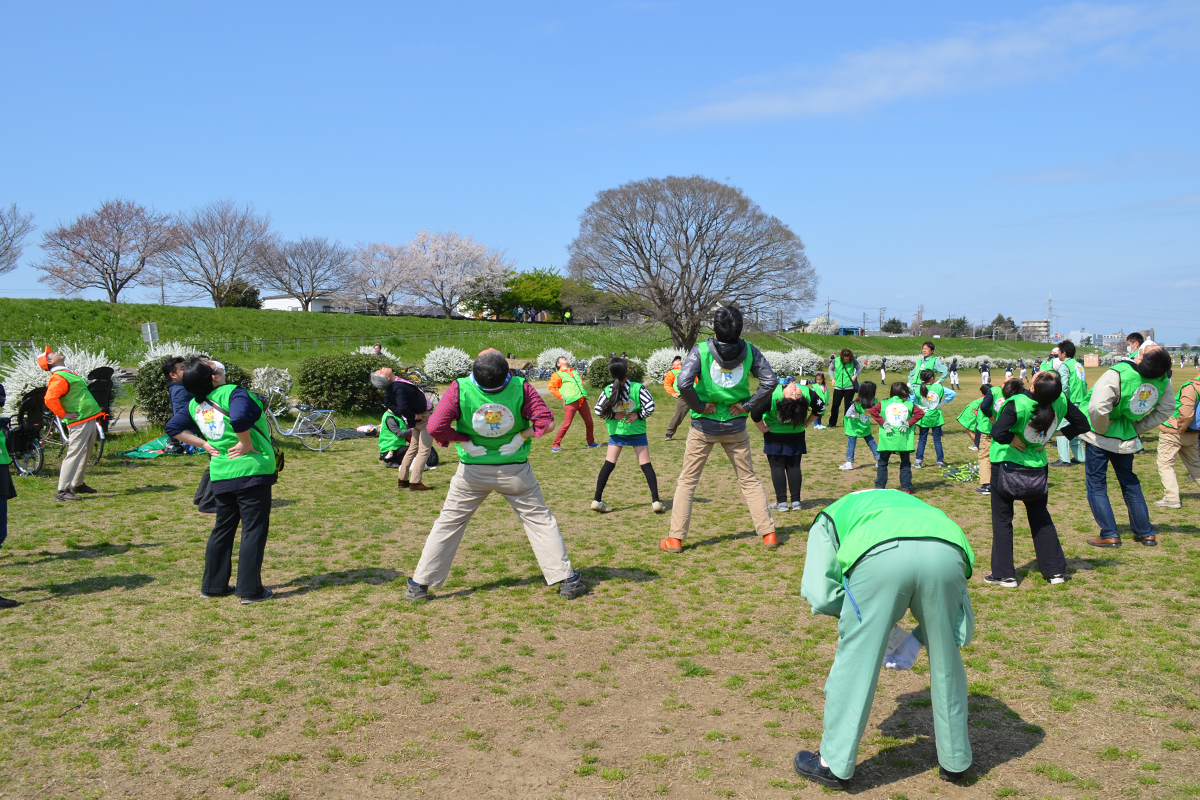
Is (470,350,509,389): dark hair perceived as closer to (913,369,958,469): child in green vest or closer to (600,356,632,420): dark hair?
(600,356,632,420): dark hair

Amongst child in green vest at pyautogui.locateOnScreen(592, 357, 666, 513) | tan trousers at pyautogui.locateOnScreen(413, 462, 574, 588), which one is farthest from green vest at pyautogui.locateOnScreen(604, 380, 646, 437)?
tan trousers at pyautogui.locateOnScreen(413, 462, 574, 588)

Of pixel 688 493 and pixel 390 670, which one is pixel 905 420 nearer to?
pixel 688 493

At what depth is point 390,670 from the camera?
178 inches

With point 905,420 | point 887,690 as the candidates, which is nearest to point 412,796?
point 887,690

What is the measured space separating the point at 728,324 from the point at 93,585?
18.3 feet

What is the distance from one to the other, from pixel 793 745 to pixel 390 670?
7.79ft

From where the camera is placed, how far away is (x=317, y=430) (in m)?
14.3

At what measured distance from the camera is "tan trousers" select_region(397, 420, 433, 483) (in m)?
10.0

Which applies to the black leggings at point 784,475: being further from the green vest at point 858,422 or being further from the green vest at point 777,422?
the green vest at point 858,422

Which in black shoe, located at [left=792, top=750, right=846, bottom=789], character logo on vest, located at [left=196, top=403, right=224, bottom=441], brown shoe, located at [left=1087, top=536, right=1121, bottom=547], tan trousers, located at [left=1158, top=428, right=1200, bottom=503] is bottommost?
black shoe, located at [left=792, top=750, right=846, bottom=789]

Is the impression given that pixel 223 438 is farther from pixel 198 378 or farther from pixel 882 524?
pixel 882 524

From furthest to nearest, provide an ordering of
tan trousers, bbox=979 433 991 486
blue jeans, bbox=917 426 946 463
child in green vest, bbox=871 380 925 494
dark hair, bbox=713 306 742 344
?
blue jeans, bbox=917 426 946 463
tan trousers, bbox=979 433 991 486
child in green vest, bbox=871 380 925 494
dark hair, bbox=713 306 742 344

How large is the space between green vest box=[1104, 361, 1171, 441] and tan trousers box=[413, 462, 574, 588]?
487 cm

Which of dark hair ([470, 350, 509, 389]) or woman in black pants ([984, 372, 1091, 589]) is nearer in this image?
dark hair ([470, 350, 509, 389])
